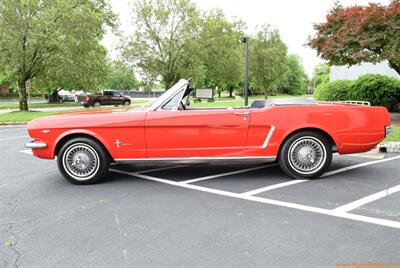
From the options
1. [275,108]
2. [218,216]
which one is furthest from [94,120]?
[275,108]

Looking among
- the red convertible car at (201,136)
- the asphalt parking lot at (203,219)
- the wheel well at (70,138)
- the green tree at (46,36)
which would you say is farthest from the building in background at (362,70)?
the wheel well at (70,138)

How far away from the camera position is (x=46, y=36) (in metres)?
17.3

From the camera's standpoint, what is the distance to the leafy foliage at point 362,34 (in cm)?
968

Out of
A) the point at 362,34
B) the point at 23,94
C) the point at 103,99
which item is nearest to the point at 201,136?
the point at 362,34

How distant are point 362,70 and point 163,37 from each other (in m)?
13.2

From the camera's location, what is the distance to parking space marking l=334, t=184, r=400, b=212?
3.54m

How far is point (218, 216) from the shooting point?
338 centimetres

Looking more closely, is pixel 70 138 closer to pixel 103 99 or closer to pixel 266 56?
pixel 103 99

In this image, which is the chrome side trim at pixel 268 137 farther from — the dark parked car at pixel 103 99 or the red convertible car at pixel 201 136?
the dark parked car at pixel 103 99

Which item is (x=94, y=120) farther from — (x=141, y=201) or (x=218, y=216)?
(x=218, y=216)

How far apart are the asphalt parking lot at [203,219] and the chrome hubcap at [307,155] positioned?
21cm

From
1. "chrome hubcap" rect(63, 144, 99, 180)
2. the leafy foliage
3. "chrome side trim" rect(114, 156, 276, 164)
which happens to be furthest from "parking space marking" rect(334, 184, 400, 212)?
the leafy foliage

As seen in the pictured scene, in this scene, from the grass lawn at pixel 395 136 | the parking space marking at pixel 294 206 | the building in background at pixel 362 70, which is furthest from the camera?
the building in background at pixel 362 70

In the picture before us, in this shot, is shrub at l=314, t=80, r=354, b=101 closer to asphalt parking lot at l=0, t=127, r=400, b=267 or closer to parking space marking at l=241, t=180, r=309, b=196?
asphalt parking lot at l=0, t=127, r=400, b=267
